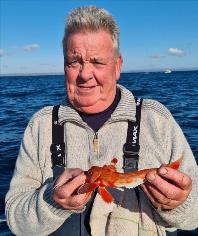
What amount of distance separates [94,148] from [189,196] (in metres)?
1.20

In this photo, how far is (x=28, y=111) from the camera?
24734 millimetres

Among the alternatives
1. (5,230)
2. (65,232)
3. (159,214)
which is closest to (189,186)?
(159,214)

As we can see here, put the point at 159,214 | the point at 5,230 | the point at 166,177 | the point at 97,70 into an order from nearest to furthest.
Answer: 1. the point at 166,177
2. the point at 159,214
3. the point at 97,70
4. the point at 5,230

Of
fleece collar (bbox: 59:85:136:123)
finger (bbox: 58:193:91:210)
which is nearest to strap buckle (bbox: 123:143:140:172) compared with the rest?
fleece collar (bbox: 59:85:136:123)

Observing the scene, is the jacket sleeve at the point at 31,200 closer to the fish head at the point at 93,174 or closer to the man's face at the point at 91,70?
the fish head at the point at 93,174

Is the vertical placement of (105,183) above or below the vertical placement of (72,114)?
below

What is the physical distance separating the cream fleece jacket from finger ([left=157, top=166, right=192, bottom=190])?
0.46 m

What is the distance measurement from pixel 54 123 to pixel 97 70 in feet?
2.74

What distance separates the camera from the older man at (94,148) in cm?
396

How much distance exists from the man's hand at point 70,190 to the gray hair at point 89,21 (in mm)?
1577

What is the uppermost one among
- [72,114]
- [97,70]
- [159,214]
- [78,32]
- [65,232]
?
[78,32]

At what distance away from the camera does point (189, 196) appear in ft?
12.8

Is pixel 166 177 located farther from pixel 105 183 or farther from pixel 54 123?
pixel 54 123

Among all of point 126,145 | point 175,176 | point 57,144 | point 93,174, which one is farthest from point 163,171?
point 57,144
